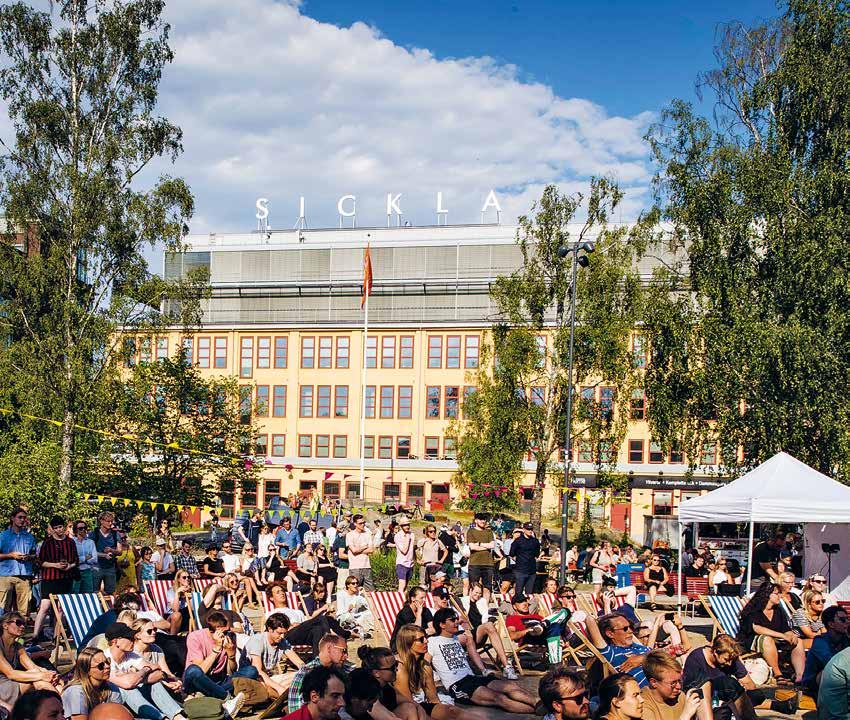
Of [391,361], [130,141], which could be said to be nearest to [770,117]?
[130,141]

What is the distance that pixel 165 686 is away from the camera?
920 centimetres

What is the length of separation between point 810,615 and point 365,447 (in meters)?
48.5

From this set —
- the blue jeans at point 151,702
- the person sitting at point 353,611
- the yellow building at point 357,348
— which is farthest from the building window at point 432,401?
the blue jeans at point 151,702

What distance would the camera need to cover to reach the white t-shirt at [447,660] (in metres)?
10.0

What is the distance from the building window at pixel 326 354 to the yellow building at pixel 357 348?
67 millimetres

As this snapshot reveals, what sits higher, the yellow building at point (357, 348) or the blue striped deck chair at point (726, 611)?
the yellow building at point (357, 348)

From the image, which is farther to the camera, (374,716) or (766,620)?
(766,620)

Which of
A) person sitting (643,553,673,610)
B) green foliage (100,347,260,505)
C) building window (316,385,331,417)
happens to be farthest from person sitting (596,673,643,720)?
building window (316,385,331,417)

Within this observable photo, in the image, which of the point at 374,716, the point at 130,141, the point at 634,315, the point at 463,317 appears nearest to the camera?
the point at 374,716

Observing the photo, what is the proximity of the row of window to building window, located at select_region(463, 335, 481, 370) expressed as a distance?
5.13 m

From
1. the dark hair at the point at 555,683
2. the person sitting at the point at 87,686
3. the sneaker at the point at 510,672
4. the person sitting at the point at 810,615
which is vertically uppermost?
the dark hair at the point at 555,683

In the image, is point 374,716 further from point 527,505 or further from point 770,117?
point 527,505

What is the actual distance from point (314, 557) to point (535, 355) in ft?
54.5

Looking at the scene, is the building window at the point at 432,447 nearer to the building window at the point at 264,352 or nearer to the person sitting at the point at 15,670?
the building window at the point at 264,352
